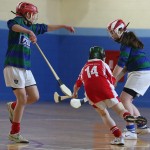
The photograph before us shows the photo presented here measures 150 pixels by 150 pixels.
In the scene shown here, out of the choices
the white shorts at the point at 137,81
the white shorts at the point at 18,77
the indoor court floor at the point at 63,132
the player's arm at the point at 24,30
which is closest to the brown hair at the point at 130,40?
the white shorts at the point at 137,81

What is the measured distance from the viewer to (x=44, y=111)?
45.6ft

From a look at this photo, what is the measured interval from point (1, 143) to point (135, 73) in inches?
99.4

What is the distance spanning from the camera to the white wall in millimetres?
16812

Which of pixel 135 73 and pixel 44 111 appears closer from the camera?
pixel 135 73

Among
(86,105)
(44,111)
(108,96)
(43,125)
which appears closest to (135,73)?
(108,96)

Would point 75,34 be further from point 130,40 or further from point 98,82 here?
point 98,82

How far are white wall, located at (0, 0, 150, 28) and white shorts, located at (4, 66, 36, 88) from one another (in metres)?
8.63

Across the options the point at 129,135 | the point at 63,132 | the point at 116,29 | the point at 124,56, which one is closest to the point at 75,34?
the point at 63,132

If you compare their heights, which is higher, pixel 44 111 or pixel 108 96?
pixel 108 96

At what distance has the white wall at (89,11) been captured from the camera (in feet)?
55.2

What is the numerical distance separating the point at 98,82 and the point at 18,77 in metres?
1.05

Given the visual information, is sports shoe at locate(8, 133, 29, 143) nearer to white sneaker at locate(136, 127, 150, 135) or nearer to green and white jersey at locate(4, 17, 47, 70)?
green and white jersey at locate(4, 17, 47, 70)

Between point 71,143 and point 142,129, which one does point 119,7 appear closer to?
point 142,129

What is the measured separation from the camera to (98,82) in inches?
317
